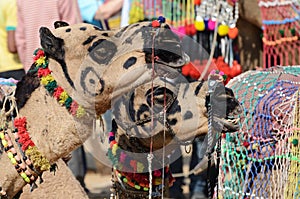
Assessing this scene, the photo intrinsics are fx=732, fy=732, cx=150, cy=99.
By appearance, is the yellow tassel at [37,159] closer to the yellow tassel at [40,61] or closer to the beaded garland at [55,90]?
the beaded garland at [55,90]

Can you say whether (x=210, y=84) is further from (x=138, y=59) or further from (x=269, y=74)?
(x=269, y=74)

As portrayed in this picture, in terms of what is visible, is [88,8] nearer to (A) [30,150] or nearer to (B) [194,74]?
(B) [194,74]

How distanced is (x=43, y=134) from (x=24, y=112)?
5.0 inches

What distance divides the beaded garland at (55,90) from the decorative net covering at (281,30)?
2584mm

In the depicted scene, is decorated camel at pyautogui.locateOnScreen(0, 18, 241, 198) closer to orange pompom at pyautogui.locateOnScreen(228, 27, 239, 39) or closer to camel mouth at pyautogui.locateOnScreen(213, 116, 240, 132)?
camel mouth at pyautogui.locateOnScreen(213, 116, 240, 132)

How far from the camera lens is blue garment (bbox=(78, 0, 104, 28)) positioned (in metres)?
5.07

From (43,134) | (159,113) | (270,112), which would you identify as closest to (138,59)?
(159,113)

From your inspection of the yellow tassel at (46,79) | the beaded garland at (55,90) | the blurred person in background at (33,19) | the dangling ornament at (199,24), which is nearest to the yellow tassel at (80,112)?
the beaded garland at (55,90)

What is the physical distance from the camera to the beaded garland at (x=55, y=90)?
2.57m

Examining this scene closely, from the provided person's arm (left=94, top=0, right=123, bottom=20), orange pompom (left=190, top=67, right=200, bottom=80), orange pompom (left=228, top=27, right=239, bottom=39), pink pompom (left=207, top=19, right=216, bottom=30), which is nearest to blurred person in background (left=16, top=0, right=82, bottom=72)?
person's arm (left=94, top=0, right=123, bottom=20)

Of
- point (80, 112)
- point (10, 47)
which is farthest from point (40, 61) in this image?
point (10, 47)

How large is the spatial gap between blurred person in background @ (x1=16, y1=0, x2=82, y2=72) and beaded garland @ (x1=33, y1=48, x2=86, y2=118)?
1.82 meters

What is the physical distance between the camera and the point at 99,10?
5043mm

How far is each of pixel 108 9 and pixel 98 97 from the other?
8.55 feet
